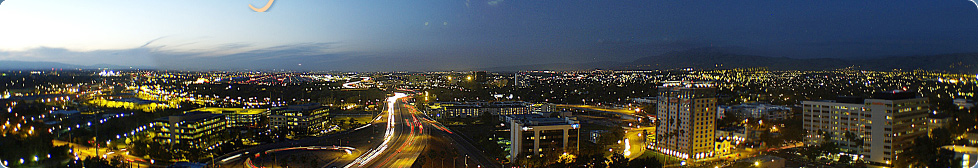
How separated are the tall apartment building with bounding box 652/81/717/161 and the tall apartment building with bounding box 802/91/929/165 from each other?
71.9 inches

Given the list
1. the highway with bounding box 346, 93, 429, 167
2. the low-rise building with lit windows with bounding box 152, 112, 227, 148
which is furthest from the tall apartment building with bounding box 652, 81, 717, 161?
the low-rise building with lit windows with bounding box 152, 112, 227, 148

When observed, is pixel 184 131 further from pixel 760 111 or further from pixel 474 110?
pixel 760 111

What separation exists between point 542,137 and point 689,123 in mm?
2495

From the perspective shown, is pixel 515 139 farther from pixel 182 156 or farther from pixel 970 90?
pixel 970 90

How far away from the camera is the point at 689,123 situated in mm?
8547

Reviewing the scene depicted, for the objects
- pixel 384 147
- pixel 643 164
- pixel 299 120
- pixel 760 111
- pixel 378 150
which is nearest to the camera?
pixel 643 164

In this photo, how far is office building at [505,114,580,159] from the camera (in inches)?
310

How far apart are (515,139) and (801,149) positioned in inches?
182

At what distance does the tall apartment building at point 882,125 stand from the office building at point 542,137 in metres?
4.02

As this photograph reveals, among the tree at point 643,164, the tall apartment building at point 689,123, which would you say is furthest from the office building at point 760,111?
the tree at point 643,164

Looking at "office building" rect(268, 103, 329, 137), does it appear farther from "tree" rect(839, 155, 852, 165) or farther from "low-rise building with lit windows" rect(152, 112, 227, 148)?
"tree" rect(839, 155, 852, 165)

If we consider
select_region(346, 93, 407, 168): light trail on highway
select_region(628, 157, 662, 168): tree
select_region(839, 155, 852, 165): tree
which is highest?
select_region(628, 157, 662, 168): tree

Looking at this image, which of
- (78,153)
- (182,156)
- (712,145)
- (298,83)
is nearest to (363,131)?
(182,156)

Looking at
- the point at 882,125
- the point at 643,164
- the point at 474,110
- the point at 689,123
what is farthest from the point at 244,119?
the point at 882,125
